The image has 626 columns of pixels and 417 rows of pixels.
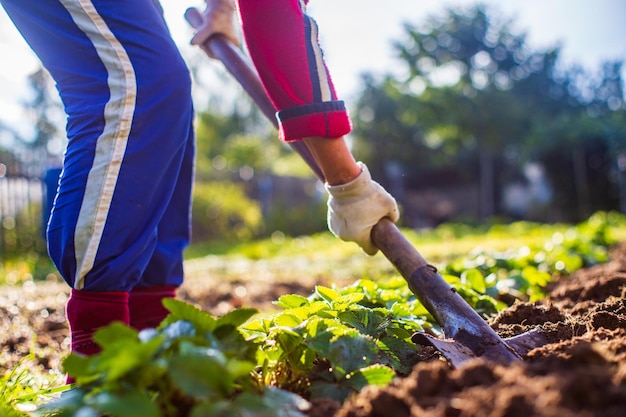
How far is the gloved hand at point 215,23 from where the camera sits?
2146mm

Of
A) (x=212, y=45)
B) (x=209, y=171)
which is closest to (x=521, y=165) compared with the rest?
(x=209, y=171)

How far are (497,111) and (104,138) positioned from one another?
23.7m

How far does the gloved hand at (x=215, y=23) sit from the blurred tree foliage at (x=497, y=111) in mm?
20595

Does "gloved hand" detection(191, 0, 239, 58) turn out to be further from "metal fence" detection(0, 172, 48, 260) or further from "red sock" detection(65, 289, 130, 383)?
"metal fence" detection(0, 172, 48, 260)

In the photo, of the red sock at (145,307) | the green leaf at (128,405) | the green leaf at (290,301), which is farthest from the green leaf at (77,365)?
the red sock at (145,307)

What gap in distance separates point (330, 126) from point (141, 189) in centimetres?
52

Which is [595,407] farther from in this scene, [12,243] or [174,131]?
[12,243]

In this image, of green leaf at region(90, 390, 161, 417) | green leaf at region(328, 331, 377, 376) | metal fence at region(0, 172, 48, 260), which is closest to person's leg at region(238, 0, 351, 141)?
green leaf at region(328, 331, 377, 376)

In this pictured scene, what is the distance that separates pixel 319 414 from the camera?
93 centimetres

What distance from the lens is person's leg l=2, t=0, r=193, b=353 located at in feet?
4.74

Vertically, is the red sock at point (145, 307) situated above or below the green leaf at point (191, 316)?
below

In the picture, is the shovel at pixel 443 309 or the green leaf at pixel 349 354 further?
the shovel at pixel 443 309

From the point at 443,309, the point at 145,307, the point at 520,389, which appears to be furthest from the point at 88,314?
the point at 520,389

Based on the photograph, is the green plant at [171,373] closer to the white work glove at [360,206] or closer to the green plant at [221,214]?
the white work glove at [360,206]
